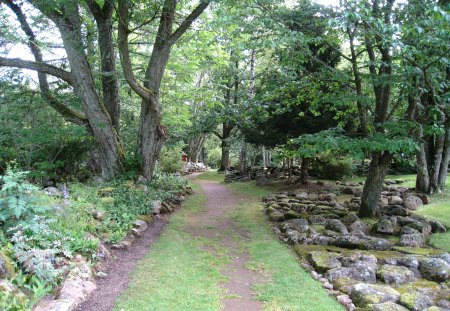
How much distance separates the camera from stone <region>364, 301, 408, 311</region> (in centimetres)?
410

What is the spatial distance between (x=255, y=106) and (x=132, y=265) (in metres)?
6.83

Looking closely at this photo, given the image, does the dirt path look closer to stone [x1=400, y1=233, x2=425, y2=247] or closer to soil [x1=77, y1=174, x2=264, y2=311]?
soil [x1=77, y1=174, x2=264, y2=311]

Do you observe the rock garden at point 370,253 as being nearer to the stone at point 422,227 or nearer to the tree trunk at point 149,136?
the stone at point 422,227

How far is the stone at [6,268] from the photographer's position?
12.0ft

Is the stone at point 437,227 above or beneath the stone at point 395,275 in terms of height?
above

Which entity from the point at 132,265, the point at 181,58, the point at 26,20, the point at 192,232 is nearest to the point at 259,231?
the point at 192,232

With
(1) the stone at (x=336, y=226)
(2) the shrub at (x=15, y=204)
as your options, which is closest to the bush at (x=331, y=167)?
(1) the stone at (x=336, y=226)

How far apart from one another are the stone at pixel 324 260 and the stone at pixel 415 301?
4.15 feet

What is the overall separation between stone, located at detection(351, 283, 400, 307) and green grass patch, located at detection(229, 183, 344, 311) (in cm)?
26

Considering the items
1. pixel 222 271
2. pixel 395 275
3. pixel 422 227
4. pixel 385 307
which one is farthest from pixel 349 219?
pixel 385 307

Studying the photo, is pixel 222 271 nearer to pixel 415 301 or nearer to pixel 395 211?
pixel 415 301

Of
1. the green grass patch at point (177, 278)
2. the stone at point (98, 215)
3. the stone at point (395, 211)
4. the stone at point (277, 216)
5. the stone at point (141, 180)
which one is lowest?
the green grass patch at point (177, 278)

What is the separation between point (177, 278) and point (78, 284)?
1.37 meters

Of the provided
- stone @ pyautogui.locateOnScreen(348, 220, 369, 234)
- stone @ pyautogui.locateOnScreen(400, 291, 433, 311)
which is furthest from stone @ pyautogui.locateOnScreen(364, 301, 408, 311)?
stone @ pyautogui.locateOnScreen(348, 220, 369, 234)
